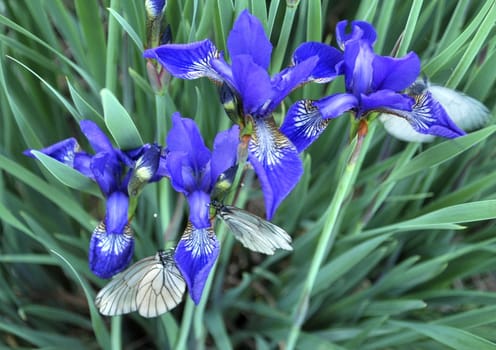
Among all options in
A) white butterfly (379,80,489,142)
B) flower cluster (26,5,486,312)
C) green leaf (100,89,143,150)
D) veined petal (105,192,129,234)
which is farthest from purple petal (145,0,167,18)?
white butterfly (379,80,489,142)

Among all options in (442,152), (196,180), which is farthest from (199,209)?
(442,152)

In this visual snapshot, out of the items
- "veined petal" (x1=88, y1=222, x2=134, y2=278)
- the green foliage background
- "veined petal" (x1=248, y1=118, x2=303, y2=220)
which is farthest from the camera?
the green foliage background

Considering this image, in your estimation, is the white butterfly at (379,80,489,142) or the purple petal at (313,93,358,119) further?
the white butterfly at (379,80,489,142)

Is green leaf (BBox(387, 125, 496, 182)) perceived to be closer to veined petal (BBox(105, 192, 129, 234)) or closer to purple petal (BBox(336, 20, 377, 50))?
purple petal (BBox(336, 20, 377, 50))

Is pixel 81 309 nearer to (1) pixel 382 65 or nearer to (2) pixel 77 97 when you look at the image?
(2) pixel 77 97

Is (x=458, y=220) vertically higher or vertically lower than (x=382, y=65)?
lower

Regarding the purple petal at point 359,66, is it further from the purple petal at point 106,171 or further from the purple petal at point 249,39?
the purple petal at point 106,171

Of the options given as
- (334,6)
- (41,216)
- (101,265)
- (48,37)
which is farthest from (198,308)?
(334,6)
